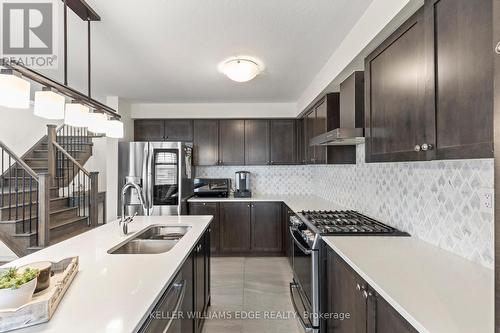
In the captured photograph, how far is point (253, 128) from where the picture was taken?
4500 mm

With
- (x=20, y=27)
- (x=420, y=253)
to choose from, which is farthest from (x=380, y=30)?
(x=20, y=27)

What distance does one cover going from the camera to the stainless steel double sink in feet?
6.36

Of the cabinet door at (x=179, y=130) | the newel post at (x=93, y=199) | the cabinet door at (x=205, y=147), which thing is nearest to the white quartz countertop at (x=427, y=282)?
the cabinet door at (x=205, y=147)

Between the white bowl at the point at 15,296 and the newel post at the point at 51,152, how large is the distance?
15.2 feet

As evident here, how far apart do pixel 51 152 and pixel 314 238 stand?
15.8 feet

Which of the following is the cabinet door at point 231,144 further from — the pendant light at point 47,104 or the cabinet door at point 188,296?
the pendant light at point 47,104

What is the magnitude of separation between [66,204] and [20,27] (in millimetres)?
3680

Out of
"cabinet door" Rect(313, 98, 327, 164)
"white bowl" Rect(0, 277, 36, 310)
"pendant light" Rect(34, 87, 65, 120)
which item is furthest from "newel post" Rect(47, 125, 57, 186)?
"white bowl" Rect(0, 277, 36, 310)

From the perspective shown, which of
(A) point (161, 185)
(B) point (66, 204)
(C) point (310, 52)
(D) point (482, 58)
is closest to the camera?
(D) point (482, 58)

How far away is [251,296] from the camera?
290 centimetres

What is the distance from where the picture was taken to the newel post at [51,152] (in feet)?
15.1

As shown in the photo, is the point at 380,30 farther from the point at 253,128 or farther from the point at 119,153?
the point at 119,153

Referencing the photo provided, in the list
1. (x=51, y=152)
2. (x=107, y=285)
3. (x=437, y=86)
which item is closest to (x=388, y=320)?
(x=437, y=86)

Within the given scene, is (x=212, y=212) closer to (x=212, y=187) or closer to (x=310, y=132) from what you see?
(x=212, y=187)
